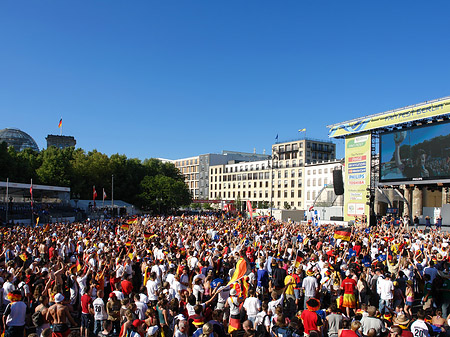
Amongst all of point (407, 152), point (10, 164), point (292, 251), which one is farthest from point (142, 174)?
point (292, 251)

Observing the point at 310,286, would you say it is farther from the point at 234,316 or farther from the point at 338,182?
the point at 338,182

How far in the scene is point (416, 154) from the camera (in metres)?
33.8

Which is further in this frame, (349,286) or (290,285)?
(290,285)

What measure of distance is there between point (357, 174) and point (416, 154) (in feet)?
24.6

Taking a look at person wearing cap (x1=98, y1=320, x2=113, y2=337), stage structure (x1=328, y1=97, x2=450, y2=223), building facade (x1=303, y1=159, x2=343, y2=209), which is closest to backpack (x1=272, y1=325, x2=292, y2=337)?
person wearing cap (x1=98, y1=320, x2=113, y2=337)

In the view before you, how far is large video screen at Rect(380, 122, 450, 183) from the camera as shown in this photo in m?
31.5

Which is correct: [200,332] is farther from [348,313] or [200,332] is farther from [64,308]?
[348,313]

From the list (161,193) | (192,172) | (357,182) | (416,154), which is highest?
(192,172)

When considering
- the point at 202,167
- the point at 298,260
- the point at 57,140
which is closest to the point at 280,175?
the point at 202,167

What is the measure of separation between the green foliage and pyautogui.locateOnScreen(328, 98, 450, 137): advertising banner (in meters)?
34.6

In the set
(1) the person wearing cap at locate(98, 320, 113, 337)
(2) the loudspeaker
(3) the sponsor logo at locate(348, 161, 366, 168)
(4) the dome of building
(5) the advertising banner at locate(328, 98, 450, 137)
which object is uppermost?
(4) the dome of building

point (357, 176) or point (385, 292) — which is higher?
point (357, 176)

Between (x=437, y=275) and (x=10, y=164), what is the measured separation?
56.1 metres

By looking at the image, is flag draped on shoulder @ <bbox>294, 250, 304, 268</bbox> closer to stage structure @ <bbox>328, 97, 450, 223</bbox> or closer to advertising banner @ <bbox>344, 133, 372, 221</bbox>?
stage structure @ <bbox>328, 97, 450, 223</bbox>
